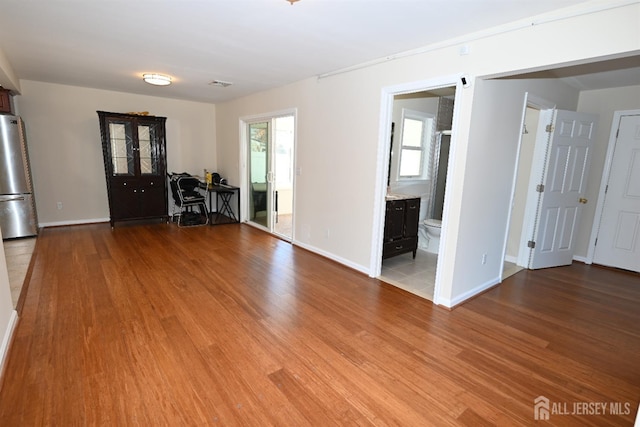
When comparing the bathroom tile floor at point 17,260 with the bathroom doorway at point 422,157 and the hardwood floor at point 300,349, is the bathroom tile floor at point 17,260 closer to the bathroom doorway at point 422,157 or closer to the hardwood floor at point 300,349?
the hardwood floor at point 300,349

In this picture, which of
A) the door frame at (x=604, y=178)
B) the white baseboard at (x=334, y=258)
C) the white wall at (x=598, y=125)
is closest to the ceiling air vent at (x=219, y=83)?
the white baseboard at (x=334, y=258)

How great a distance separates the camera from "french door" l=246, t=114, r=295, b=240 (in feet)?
17.9

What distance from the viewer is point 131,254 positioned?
4.10m

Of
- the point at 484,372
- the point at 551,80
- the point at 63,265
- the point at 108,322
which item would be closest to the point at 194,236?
the point at 63,265

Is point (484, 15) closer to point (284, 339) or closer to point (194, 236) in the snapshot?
point (284, 339)

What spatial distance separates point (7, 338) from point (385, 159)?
348 cm

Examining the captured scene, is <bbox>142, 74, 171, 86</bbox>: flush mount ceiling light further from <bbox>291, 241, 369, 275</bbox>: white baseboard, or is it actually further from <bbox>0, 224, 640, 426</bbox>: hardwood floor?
<bbox>291, 241, 369, 275</bbox>: white baseboard

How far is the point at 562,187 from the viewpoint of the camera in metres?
4.09

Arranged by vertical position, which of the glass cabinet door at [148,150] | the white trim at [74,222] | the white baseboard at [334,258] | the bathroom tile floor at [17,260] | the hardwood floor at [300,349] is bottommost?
the hardwood floor at [300,349]

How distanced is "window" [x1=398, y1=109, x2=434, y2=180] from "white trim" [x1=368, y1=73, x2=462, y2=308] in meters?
1.48

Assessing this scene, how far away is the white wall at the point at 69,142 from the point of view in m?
4.97

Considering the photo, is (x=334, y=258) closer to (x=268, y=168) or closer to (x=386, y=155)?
(x=386, y=155)

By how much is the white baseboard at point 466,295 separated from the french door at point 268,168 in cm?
270

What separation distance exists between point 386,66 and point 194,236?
383 cm
